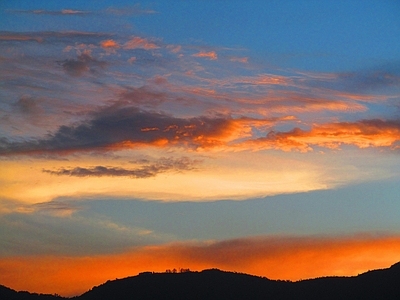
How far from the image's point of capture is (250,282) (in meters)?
96.4

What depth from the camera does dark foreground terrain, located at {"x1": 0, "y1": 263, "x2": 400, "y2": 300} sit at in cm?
→ 8750

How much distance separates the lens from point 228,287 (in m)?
96.1

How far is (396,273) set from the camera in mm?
86625

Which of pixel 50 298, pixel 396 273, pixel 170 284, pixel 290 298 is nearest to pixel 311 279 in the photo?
pixel 290 298

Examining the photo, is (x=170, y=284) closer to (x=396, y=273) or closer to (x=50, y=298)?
(x=50, y=298)

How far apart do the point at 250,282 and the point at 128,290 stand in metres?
16.2

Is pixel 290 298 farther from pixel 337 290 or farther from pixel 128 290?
pixel 128 290

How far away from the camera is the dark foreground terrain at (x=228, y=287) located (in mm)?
87500

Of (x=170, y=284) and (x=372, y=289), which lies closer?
(x=372, y=289)

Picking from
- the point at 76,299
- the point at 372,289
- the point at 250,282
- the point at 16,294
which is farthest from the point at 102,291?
the point at 372,289

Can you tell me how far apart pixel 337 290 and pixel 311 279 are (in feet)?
17.7

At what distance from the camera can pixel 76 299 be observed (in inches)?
3834

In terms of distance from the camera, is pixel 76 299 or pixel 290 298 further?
pixel 76 299

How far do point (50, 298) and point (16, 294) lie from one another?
442 cm
